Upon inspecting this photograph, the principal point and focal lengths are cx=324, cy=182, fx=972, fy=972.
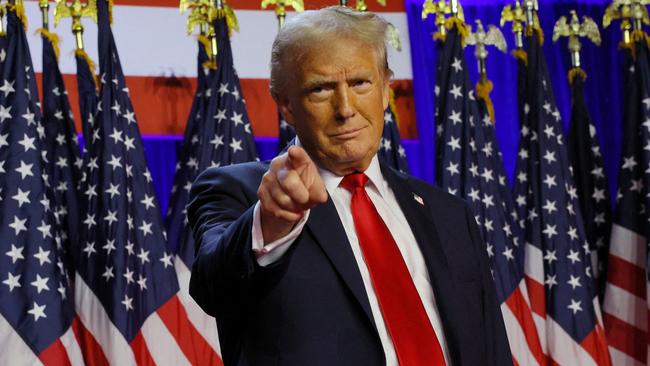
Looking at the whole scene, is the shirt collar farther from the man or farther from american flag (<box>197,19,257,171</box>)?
american flag (<box>197,19,257,171</box>)

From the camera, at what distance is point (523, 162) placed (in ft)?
15.2

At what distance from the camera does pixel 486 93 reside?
463 centimetres

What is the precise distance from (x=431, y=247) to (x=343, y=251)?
218 millimetres

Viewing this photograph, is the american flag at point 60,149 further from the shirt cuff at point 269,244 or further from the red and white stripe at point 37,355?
the shirt cuff at point 269,244

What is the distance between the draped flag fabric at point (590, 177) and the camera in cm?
467

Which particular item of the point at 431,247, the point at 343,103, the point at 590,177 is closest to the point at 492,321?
the point at 431,247

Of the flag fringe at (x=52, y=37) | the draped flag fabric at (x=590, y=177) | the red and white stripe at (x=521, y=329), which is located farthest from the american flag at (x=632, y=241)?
the flag fringe at (x=52, y=37)

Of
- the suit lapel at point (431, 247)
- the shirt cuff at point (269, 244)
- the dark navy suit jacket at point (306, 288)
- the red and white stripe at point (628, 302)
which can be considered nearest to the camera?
the shirt cuff at point (269, 244)

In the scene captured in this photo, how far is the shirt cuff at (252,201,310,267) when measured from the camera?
1.36m

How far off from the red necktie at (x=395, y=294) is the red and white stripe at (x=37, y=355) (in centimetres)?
226

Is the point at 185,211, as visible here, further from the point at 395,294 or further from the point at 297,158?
the point at 297,158

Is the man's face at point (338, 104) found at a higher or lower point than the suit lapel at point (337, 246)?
higher

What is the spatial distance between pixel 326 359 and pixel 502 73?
3.60 metres


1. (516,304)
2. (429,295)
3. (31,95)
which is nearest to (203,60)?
(31,95)
